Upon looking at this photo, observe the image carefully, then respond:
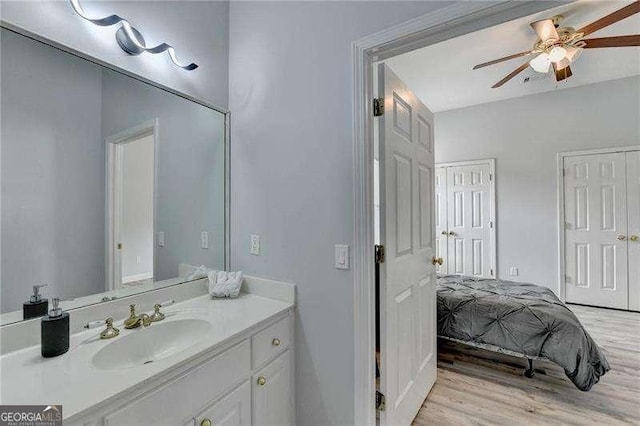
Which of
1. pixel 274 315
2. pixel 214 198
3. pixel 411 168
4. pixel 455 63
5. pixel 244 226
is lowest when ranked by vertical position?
pixel 274 315

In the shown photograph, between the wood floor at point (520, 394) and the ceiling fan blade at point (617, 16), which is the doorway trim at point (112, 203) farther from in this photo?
the ceiling fan blade at point (617, 16)

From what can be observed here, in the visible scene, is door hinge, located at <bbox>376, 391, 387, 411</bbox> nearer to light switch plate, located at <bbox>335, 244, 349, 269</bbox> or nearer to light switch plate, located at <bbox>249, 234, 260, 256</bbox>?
light switch plate, located at <bbox>335, 244, 349, 269</bbox>

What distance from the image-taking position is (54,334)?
0.97 metres

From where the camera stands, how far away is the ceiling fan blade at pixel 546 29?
2191mm

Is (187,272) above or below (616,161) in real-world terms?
below

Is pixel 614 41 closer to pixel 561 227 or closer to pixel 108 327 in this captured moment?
pixel 561 227

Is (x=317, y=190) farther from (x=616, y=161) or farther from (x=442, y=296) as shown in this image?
(x=616, y=161)

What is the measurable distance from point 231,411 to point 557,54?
3447 millimetres

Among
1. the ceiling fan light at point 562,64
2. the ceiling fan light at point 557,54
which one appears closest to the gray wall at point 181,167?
the ceiling fan light at point 557,54

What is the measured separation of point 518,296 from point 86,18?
10.8 ft

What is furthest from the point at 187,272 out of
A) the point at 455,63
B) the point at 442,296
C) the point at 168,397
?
the point at 455,63

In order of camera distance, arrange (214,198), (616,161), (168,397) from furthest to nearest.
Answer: (616,161) → (214,198) → (168,397)

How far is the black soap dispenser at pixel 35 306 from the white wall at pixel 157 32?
39.4 inches

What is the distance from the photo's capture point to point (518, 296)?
2.39 m
